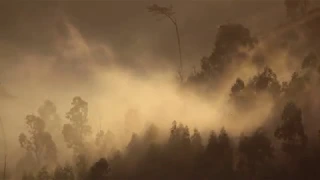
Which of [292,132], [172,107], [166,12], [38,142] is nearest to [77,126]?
[38,142]

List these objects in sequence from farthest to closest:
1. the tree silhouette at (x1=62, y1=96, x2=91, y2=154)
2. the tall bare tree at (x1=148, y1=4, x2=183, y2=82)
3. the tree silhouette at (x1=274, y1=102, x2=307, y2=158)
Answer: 1. the tall bare tree at (x1=148, y1=4, x2=183, y2=82)
2. the tree silhouette at (x1=62, y1=96, x2=91, y2=154)
3. the tree silhouette at (x1=274, y1=102, x2=307, y2=158)

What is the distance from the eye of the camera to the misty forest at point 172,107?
15.9ft

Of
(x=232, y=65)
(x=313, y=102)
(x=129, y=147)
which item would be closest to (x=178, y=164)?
(x=129, y=147)

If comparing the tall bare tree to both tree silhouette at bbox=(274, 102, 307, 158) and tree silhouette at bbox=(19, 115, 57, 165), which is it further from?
tree silhouette at bbox=(19, 115, 57, 165)

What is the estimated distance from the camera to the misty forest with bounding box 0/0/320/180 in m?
4.86

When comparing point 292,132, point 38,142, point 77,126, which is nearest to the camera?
point 292,132

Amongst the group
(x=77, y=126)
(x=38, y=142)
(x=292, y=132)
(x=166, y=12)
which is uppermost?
(x=166, y=12)

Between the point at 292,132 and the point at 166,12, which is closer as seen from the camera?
the point at 292,132

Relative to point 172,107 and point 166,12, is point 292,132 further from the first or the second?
point 166,12

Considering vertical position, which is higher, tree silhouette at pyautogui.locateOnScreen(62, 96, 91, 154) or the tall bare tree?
the tall bare tree

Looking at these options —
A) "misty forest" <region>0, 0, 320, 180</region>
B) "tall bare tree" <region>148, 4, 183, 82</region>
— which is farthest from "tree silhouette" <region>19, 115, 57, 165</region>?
"tall bare tree" <region>148, 4, 183, 82</region>

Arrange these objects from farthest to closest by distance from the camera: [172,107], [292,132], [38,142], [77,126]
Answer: [38,142]
[77,126]
[172,107]
[292,132]

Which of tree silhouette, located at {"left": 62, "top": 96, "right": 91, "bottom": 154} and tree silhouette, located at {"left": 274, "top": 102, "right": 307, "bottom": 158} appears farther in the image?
tree silhouette, located at {"left": 62, "top": 96, "right": 91, "bottom": 154}

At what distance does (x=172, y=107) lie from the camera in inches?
206
